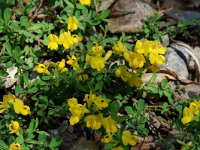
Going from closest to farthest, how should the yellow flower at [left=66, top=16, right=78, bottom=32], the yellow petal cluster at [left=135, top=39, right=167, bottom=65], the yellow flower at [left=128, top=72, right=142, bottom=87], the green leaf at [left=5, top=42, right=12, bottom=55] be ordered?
the yellow petal cluster at [left=135, top=39, right=167, bottom=65], the yellow flower at [left=128, top=72, right=142, bottom=87], the green leaf at [left=5, top=42, right=12, bottom=55], the yellow flower at [left=66, top=16, right=78, bottom=32]

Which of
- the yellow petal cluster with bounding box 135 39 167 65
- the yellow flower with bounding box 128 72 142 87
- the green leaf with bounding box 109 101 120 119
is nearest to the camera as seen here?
the green leaf with bounding box 109 101 120 119

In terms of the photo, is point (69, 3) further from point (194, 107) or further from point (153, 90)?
point (194, 107)

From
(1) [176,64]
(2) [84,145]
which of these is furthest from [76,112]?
(1) [176,64]

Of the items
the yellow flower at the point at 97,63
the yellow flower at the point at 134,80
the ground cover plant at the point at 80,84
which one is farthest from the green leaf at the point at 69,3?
the yellow flower at the point at 134,80

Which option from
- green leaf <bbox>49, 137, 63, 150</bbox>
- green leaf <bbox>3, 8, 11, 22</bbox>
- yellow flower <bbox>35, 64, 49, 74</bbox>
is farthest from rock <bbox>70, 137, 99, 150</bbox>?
green leaf <bbox>3, 8, 11, 22</bbox>

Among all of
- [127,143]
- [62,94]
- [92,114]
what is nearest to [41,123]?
[62,94]

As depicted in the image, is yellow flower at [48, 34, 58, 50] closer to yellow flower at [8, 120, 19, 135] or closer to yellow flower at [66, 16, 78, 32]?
yellow flower at [66, 16, 78, 32]
